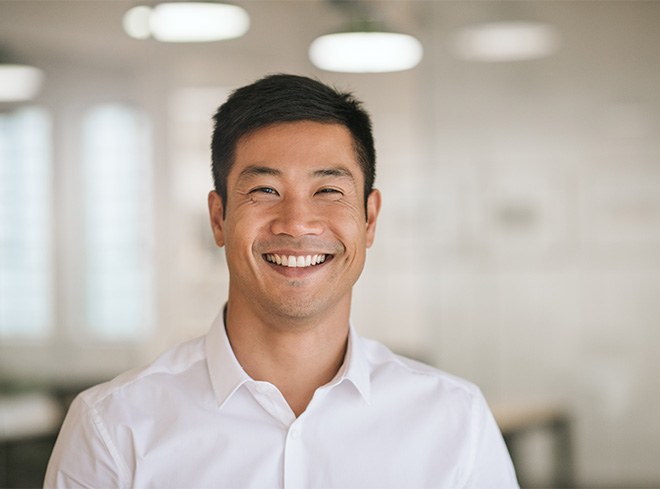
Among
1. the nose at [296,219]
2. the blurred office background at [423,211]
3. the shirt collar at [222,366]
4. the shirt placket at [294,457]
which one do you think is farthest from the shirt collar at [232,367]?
the blurred office background at [423,211]

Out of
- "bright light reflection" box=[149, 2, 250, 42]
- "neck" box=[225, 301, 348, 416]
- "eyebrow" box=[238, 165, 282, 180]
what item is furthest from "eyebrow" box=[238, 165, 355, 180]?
"bright light reflection" box=[149, 2, 250, 42]

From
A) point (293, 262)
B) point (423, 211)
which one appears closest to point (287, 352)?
point (293, 262)

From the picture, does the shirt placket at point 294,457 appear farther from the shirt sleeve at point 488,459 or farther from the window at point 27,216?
the window at point 27,216

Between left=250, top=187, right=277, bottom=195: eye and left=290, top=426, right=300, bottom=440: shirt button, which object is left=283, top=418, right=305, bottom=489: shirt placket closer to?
left=290, top=426, right=300, bottom=440: shirt button

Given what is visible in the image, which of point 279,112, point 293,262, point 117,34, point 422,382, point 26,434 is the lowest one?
point 26,434

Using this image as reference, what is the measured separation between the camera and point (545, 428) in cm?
365

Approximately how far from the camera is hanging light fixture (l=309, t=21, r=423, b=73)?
145 inches

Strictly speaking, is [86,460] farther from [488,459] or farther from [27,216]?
[27,216]

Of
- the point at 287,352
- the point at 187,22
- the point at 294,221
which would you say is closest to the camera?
the point at 294,221

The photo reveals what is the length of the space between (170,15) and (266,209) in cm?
242

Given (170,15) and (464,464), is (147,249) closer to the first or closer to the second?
(170,15)

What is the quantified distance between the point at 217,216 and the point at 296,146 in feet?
0.68

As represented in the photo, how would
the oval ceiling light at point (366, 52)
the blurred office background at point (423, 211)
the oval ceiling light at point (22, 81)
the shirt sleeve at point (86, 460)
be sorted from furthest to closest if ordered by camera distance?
the oval ceiling light at point (22, 81) < the oval ceiling light at point (366, 52) < the blurred office background at point (423, 211) < the shirt sleeve at point (86, 460)

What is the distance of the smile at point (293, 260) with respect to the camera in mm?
1519
